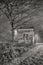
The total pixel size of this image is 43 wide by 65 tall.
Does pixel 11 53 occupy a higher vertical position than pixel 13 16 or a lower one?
lower

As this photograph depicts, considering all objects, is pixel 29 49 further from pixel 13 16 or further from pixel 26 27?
pixel 13 16

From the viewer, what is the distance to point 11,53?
450 cm

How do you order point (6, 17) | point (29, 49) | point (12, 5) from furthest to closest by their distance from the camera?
point (6, 17) < point (29, 49) < point (12, 5)

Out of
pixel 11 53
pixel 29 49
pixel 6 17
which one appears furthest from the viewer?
pixel 6 17

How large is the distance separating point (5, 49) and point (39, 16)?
9.49 ft

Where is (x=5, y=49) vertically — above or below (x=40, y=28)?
below

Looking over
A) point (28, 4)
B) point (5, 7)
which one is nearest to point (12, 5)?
point (5, 7)

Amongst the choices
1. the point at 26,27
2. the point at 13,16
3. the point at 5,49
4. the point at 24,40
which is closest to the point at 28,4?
the point at 13,16

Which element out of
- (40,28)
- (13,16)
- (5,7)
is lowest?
(40,28)

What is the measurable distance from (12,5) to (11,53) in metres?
2.48

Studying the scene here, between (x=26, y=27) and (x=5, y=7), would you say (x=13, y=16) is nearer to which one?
(x=5, y=7)

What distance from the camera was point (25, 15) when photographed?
611 centimetres

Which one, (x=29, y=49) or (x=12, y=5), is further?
(x=29, y=49)

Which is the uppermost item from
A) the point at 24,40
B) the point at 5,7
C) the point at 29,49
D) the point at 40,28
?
the point at 5,7
